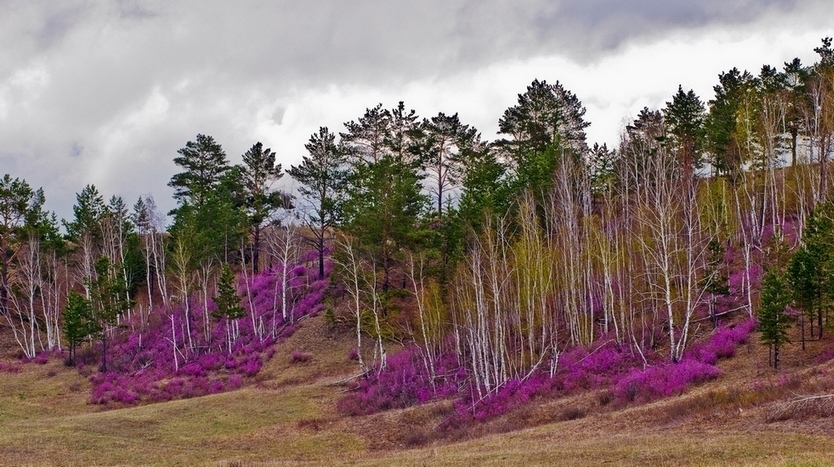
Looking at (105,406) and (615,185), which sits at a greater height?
(615,185)

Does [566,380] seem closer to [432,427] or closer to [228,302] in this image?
[432,427]

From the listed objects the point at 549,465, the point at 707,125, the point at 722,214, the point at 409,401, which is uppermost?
the point at 707,125

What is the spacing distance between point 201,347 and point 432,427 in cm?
2913

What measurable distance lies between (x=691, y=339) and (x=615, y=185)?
26271 mm

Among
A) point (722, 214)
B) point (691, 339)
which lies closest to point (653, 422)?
point (691, 339)

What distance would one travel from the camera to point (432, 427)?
30.4 meters

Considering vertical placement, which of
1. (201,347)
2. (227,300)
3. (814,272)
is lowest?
(201,347)

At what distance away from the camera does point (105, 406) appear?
4000 cm

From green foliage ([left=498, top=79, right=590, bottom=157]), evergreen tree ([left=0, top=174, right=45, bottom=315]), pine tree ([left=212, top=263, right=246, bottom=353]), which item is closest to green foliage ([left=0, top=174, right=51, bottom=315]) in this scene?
evergreen tree ([left=0, top=174, right=45, bottom=315])

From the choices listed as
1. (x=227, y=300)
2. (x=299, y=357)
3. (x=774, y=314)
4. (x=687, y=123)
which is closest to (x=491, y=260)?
(x=774, y=314)

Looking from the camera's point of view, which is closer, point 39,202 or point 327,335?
point 327,335

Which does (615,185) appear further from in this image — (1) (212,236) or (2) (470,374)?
(1) (212,236)

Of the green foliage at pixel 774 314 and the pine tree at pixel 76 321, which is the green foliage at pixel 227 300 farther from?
the green foliage at pixel 774 314

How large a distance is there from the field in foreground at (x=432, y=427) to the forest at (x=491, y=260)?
1.85 meters
